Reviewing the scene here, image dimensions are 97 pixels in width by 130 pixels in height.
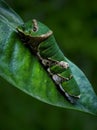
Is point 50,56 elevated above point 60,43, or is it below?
above

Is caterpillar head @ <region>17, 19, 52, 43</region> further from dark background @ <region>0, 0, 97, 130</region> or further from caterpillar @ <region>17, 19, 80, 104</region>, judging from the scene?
dark background @ <region>0, 0, 97, 130</region>

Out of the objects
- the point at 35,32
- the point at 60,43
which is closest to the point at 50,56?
the point at 35,32

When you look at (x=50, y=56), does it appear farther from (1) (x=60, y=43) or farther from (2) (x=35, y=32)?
(1) (x=60, y=43)

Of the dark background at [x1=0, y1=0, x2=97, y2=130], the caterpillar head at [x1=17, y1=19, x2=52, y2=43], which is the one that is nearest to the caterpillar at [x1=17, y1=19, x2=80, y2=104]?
the caterpillar head at [x1=17, y1=19, x2=52, y2=43]

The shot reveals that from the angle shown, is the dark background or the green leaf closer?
the green leaf

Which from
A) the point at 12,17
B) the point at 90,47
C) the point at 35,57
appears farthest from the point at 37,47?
the point at 90,47

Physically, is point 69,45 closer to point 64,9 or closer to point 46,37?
point 64,9
